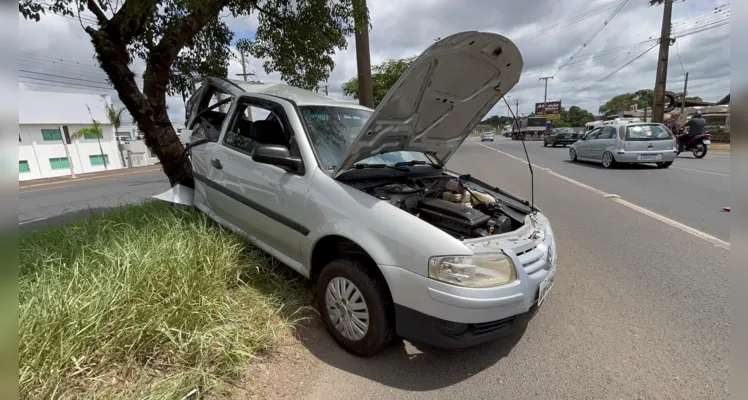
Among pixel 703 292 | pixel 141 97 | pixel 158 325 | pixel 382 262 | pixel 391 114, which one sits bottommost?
pixel 703 292

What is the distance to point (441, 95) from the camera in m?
3.14

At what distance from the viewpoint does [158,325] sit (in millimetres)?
2283

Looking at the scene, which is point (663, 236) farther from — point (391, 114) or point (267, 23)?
point (267, 23)

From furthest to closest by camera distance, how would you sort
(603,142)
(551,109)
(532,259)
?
(551,109), (603,142), (532,259)

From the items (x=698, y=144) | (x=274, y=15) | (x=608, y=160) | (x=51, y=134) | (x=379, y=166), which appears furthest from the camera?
(x=51, y=134)

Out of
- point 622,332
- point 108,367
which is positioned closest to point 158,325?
point 108,367

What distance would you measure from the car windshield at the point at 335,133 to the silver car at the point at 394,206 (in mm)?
15

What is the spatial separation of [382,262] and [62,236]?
378 cm

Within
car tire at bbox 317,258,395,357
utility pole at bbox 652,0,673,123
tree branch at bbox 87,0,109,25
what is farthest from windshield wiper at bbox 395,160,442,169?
utility pole at bbox 652,0,673,123

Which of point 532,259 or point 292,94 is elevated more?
point 292,94

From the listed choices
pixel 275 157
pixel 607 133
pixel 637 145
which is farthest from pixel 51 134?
pixel 637 145

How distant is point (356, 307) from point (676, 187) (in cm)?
886

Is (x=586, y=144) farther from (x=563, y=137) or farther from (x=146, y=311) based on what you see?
(x=563, y=137)

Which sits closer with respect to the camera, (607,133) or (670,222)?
(670,222)
